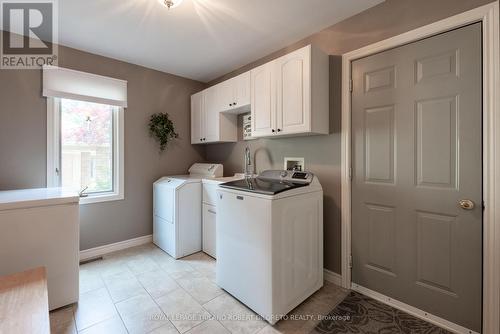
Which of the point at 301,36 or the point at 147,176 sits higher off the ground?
the point at 301,36

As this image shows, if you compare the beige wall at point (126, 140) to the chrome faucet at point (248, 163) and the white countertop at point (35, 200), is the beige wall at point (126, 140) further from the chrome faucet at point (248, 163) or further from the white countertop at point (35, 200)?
the chrome faucet at point (248, 163)

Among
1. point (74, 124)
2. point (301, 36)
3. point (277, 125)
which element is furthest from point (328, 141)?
point (74, 124)

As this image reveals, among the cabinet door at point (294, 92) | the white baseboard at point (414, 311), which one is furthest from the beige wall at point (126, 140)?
the white baseboard at point (414, 311)

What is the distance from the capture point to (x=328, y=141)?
219 centimetres

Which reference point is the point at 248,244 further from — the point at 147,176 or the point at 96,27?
the point at 96,27

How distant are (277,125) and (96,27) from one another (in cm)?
197

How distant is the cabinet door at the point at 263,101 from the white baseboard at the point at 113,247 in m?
2.14

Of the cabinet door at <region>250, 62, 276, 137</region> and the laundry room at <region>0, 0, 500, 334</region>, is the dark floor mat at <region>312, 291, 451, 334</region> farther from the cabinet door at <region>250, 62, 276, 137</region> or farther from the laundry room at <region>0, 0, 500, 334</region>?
the cabinet door at <region>250, 62, 276, 137</region>

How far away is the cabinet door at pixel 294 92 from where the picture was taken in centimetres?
196

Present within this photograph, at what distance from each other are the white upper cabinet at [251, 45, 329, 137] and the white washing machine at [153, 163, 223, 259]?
45.8 inches

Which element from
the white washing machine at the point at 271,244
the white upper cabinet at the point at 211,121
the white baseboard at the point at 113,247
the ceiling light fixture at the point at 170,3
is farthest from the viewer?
the white upper cabinet at the point at 211,121

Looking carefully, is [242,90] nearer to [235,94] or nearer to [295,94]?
[235,94]

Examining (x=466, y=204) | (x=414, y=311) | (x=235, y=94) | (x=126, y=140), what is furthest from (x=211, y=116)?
(x=414, y=311)

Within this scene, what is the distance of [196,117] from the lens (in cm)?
342
